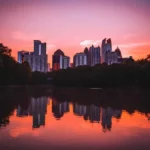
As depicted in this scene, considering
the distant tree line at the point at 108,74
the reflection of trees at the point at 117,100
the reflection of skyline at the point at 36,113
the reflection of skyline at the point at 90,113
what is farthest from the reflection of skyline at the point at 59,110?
the distant tree line at the point at 108,74

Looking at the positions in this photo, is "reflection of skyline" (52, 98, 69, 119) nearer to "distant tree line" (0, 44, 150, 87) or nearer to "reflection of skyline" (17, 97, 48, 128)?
"reflection of skyline" (17, 97, 48, 128)

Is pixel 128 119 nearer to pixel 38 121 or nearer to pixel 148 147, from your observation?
pixel 38 121

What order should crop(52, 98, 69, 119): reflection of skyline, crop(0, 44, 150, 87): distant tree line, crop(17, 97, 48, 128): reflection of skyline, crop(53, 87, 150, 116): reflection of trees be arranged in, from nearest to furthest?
crop(17, 97, 48, 128): reflection of skyline → crop(52, 98, 69, 119): reflection of skyline → crop(53, 87, 150, 116): reflection of trees → crop(0, 44, 150, 87): distant tree line

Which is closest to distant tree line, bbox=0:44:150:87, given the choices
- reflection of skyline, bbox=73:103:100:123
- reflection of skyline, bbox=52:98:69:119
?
reflection of skyline, bbox=52:98:69:119

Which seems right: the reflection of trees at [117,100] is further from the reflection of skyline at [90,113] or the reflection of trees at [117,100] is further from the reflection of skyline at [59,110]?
the reflection of skyline at [59,110]

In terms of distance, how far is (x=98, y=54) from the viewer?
199250mm

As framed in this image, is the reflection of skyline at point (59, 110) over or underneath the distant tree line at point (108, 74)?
underneath

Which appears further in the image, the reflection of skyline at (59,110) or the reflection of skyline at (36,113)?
the reflection of skyline at (59,110)

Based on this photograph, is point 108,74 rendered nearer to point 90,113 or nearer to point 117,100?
point 117,100

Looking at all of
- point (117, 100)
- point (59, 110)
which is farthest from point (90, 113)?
point (117, 100)

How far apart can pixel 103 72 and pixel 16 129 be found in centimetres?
6151

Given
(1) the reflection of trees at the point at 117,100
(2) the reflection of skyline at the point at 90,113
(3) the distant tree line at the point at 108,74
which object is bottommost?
(2) the reflection of skyline at the point at 90,113

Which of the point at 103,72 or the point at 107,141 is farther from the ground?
the point at 103,72

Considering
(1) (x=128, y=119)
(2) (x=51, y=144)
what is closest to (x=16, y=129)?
(2) (x=51, y=144)
